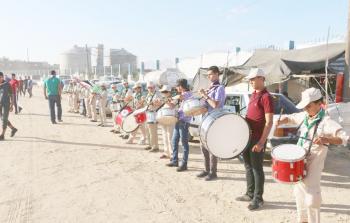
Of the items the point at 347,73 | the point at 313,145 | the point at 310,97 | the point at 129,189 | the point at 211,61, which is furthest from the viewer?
the point at 211,61

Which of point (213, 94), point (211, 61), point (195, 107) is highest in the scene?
point (211, 61)

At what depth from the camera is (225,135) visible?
203 inches

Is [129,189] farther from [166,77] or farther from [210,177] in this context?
[166,77]

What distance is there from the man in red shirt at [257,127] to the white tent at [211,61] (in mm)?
15888

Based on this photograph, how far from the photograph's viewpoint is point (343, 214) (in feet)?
16.5

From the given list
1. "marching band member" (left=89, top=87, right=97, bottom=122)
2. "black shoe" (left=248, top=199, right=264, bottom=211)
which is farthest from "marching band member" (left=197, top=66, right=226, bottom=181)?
"marching band member" (left=89, top=87, right=97, bottom=122)

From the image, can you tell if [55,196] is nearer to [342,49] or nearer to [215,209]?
[215,209]

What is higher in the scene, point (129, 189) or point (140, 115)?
point (140, 115)

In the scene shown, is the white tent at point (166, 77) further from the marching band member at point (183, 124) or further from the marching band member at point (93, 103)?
the marching band member at point (183, 124)

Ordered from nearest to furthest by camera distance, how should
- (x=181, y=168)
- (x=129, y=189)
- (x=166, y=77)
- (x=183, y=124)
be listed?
(x=129, y=189)
(x=183, y=124)
(x=181, y=168)
(x=166, y=77)

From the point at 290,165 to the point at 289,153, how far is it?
18cm

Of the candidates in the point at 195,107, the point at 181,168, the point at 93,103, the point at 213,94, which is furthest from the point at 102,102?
the point at 213,94

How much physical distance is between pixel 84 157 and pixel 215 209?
415cm

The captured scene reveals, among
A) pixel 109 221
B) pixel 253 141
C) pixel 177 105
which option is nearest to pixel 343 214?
pixel 253 141
